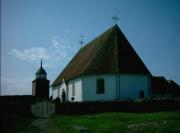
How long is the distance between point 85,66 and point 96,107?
912 centimetres

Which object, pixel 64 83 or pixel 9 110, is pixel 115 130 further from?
pixel 64 83

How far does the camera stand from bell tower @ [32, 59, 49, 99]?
4956 cm

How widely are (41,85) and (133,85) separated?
2331cm

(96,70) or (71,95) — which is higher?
(96,70)

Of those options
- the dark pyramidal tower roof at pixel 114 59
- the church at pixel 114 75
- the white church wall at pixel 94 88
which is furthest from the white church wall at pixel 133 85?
the white church wall at pixel 94 88

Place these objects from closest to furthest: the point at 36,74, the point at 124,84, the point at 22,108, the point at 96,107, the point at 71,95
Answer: the point at 96,107
the point at 22,108
the point at 124,84
the point at 71,95
the point at 36,74

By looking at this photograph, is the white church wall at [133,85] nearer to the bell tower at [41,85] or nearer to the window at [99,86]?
the window at [99,86]

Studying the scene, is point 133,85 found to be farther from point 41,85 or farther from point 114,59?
point 41,85

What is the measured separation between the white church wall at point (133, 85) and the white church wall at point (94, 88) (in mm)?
1043

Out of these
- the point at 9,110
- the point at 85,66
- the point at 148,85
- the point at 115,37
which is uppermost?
the point at 115,37

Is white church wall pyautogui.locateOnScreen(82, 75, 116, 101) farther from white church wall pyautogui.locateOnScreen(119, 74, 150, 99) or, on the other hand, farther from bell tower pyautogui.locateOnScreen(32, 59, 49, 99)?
bell tower pyautogui.locateOnScreen(32, 59, 49, 99)

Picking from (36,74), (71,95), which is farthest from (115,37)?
(36,74)

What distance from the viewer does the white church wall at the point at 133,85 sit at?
3095 cm

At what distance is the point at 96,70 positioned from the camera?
1256 inches
